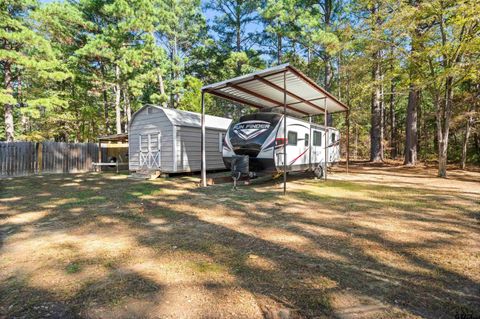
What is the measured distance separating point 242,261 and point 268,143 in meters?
5.17

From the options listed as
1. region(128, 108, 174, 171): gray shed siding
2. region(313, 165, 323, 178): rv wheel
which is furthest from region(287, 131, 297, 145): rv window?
region(128, 108, 174, 171): gray shed siding

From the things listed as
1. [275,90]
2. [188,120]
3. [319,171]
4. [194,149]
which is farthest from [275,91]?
[194,149]

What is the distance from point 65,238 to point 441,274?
199 inches

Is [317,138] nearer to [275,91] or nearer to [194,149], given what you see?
[275,91]

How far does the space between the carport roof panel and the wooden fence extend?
1172cm

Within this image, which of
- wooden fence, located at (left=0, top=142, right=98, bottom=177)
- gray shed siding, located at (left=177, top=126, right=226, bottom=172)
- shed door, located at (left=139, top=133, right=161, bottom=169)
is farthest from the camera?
wooden fence, located at (left=0, top=142, right=98, bottom=177)

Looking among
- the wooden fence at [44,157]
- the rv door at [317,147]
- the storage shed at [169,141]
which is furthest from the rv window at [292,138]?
the wooden fence at [44,157]

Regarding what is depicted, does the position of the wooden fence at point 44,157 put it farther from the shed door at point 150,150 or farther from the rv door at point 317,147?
the rv door at point 317,147

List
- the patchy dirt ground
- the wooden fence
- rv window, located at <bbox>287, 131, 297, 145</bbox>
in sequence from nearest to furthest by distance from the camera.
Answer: the patchy dirt ground, rv window, located at <bbox>287, 131, 297, 145</bbox>, the wooden fence

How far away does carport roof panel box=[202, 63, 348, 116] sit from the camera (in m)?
7.36

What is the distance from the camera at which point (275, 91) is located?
9.27m

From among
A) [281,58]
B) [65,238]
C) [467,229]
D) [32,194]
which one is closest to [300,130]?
[467,229]

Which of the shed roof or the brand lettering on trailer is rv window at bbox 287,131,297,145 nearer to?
the brand lettering on trailer

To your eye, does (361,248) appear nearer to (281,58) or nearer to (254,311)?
(254,311)
